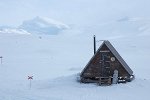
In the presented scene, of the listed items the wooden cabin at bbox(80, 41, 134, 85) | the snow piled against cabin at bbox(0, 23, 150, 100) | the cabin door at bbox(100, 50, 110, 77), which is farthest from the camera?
the cabin door at bbox(100, 50, 110, 77)

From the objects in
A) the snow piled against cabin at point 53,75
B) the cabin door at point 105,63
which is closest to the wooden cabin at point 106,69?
the cabin door at point 105,63

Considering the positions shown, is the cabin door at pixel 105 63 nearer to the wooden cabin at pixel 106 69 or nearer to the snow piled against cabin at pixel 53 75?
the wooden cabin at pixel 106 69

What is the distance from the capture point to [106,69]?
3369 cm

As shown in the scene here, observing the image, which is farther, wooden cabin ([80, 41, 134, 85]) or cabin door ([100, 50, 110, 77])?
cabin door ([100, 50, 110, 77])

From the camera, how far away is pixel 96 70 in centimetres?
3381

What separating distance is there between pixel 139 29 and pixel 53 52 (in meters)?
83.2

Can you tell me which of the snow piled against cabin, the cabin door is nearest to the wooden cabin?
the cabin door

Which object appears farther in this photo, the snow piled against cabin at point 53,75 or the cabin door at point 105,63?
the cabin door at point 105,63

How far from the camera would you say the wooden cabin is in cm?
3306

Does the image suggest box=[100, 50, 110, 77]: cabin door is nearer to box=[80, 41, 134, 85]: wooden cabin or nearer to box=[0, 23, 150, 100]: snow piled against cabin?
box=[80, 41, 134, 85]: wooden cabin

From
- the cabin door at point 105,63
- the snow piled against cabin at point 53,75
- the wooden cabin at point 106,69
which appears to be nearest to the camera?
the snow piled against cabin at point 53,75

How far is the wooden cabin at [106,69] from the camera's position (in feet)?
108

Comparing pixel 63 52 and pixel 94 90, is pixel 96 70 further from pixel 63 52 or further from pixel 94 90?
pixel 63 52

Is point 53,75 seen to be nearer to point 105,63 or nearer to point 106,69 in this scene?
point 106,69
